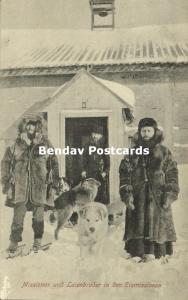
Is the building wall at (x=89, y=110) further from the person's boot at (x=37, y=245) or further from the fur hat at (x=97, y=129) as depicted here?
the person's boot at (x=37, y=245)

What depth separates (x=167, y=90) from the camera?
1.46m

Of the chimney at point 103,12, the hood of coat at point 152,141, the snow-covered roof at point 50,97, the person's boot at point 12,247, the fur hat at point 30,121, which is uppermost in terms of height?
the chimney at point 103,12

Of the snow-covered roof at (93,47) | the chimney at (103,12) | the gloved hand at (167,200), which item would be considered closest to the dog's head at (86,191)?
the gloved hand at (167,200)

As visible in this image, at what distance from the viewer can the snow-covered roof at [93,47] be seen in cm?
148

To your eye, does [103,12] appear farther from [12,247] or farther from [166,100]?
[12,247]

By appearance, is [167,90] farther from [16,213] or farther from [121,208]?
[16,213]

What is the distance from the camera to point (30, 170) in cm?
148

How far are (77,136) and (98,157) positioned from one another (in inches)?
3.7

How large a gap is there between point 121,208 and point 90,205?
98mm

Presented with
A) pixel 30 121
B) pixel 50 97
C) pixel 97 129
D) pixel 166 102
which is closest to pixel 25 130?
pixel 30 121

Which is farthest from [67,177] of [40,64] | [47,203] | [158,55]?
[158,55]

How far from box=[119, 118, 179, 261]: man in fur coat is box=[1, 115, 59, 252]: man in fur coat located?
241 millimetres

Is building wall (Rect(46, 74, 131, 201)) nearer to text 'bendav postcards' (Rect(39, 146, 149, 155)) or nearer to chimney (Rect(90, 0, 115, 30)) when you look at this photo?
text 'bendav postcards' (Rect(39, 146, 149, 155))

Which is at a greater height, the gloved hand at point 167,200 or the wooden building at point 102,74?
the wooden building at point 102,74
